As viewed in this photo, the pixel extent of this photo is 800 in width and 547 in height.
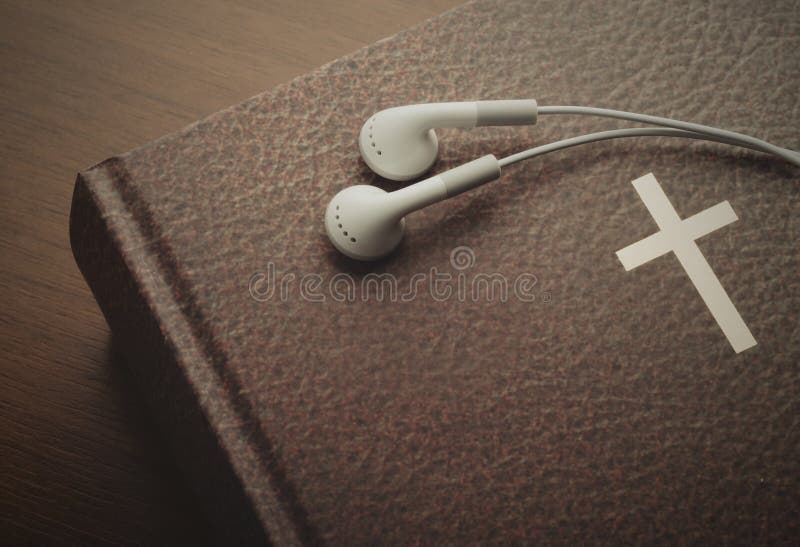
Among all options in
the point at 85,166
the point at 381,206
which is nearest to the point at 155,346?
the point at 381,206

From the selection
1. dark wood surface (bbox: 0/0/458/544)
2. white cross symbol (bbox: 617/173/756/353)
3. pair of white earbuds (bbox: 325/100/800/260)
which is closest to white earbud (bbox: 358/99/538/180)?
pair of white earbuds (bbox: 325/100/800/260)

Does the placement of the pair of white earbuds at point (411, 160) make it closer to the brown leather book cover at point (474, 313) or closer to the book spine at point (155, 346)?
the brown leather book cover at point (474, 313)

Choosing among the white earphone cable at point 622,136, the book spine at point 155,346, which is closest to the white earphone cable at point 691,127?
the white earphone cable at point 622,136

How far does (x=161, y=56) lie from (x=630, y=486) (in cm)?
64

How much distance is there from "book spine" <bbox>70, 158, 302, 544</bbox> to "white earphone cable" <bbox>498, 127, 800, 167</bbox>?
275 mm

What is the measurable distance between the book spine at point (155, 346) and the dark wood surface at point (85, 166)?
5.0 inches

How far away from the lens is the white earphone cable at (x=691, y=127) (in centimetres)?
51

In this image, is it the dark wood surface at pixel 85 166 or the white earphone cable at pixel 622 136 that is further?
Answer: the dark wood surface at pixel 85 166

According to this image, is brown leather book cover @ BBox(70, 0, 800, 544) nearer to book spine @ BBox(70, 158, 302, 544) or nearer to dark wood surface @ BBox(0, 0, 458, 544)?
book spine @ BBox(70, 158, 302, 544)

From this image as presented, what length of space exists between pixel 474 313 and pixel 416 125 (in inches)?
5.8

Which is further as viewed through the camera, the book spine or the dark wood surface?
the dark wood surface

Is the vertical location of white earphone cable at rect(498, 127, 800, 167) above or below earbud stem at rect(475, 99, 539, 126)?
below

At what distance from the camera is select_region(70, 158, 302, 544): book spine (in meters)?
0.46

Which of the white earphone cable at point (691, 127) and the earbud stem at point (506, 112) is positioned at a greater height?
the earbud stem at point (506, 112)
